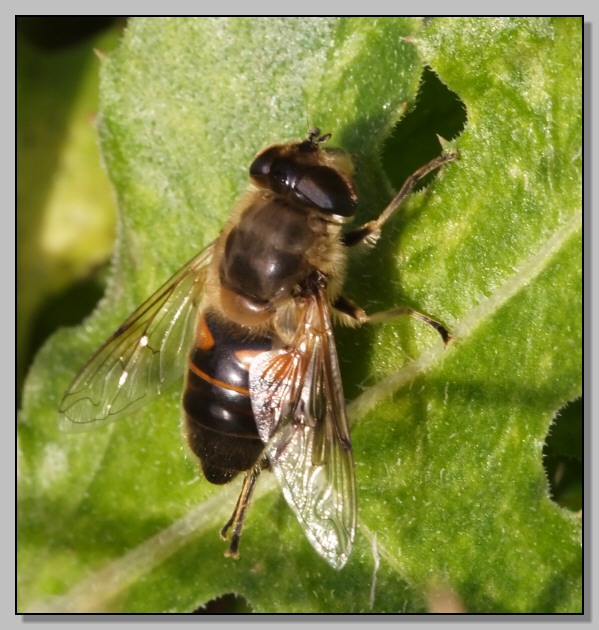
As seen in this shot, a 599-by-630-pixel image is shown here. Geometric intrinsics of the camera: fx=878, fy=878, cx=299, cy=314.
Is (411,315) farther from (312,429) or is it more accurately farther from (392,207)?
(312,429)

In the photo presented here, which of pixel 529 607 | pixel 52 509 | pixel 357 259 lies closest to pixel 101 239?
pixel 52 509

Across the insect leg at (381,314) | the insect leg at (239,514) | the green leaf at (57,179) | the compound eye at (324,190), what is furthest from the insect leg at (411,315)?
the green leaf at (57,179)

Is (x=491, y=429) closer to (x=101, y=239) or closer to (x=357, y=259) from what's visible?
(x=357, y=259)

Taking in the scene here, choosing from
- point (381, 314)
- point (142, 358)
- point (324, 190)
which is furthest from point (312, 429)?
point (142, 358)

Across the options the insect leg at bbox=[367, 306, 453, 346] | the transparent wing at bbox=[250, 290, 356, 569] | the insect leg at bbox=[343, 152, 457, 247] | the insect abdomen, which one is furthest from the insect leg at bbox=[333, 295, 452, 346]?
the insect abdomen

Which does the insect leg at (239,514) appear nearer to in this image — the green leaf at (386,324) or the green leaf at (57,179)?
the green leaf at (386,324)

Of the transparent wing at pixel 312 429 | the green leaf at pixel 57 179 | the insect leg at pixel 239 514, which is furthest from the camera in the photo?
the green leaf at pixel 57 179

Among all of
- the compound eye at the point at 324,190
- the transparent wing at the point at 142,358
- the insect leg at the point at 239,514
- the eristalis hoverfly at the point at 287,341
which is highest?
the compound eye at the point at 324,190

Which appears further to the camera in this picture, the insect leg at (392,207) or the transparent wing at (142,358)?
the transparent wing at (142,358)
